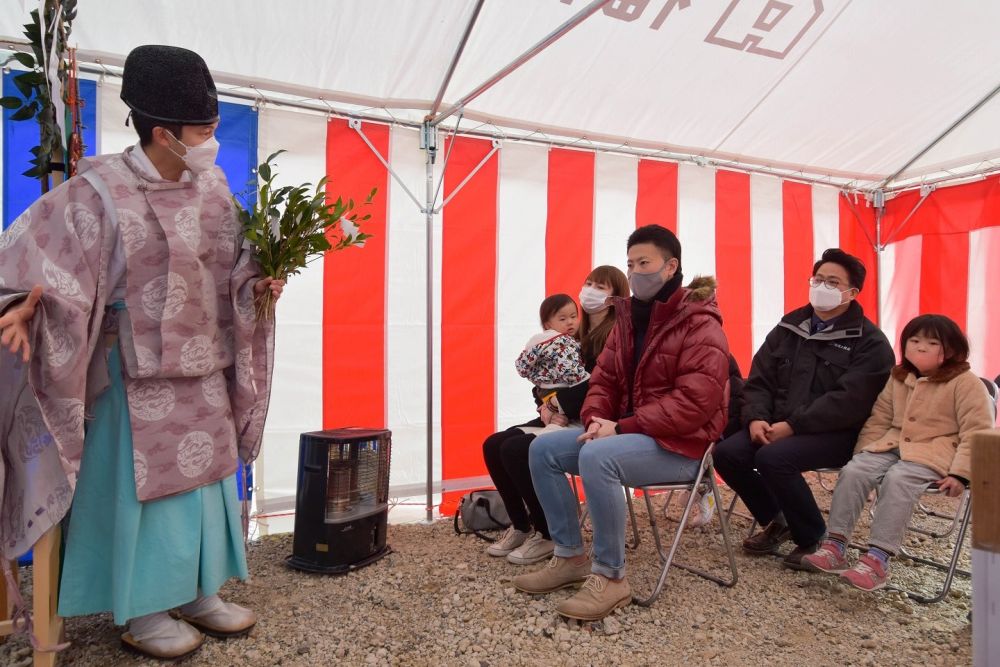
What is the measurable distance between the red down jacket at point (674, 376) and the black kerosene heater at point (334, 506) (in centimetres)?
111

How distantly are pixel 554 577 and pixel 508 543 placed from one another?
0.60m

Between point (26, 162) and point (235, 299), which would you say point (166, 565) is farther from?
point (26, 162)

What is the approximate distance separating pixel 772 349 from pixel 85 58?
11.9ft

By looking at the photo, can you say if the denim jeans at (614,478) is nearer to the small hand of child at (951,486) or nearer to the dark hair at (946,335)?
the small hand of child at (951,486)

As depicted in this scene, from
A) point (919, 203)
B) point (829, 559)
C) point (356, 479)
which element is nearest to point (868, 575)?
point (829, 559)

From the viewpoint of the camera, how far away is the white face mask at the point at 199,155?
1.94m

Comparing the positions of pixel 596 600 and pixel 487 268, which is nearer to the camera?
pixel 596 600

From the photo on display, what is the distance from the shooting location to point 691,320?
2531 millimetres

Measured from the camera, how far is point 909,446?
2545mm

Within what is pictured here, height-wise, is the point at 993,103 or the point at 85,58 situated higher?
the point at 993,103

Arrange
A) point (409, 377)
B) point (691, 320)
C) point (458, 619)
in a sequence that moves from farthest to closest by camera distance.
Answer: point (409, 377)
point (691, 320)
point (458, 619)

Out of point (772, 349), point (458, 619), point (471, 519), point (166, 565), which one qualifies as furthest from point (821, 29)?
point (166, 565)

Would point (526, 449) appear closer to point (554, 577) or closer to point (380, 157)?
point (554, 577)

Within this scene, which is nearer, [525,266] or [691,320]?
[691,320]
